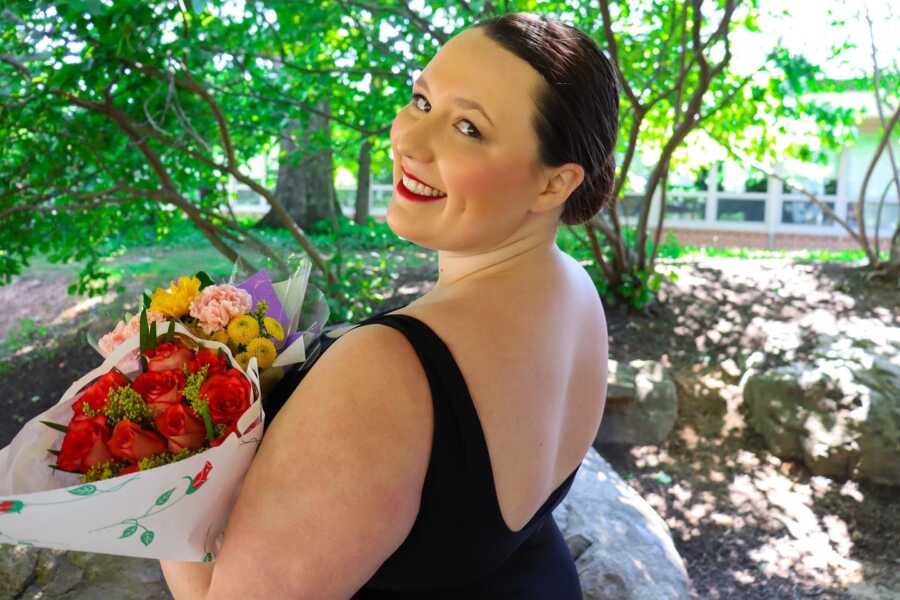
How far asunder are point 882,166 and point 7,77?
52.9 feet

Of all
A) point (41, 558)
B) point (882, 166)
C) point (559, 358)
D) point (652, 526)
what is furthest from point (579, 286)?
point (882, 166)

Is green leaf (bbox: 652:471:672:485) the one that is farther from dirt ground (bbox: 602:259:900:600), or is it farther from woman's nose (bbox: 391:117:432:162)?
woman's nose (bbox: 391:117:432:162)

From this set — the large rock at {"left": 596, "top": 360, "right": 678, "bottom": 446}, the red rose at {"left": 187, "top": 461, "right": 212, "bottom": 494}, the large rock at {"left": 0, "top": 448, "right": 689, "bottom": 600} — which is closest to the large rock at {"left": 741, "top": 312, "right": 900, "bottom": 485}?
the large rock at {"left": 596, "top": 360, "right": 678, "bottom": 446}

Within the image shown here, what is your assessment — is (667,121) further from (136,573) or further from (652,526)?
(136,573)

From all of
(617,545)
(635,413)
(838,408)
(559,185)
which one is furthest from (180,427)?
(838,408)

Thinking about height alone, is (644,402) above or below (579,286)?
below

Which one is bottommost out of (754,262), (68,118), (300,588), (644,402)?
(644,402)

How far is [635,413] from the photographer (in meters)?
5.68

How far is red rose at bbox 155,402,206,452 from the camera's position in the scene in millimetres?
1107

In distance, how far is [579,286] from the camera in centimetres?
152

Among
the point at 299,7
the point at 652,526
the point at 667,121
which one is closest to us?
the point at 652,526

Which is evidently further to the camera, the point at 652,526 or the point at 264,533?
the point at 652,526

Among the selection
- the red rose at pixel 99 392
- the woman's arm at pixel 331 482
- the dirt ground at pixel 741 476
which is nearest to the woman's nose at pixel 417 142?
the woman's arm at pixel 331 482

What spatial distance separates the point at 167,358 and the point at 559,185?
0.69 m
